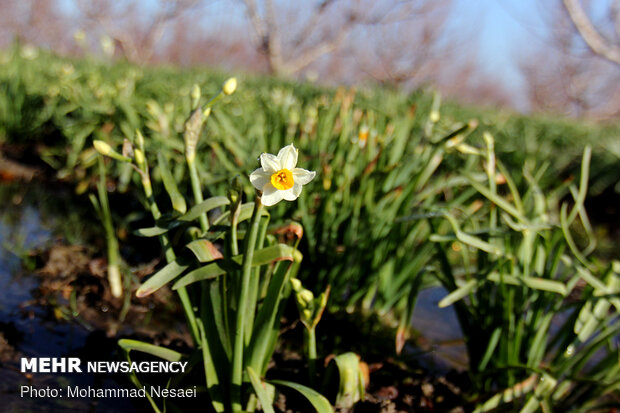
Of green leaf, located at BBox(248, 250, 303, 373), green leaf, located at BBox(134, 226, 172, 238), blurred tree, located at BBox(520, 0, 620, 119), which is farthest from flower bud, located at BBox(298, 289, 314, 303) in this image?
blurred tree, located at BBox(520, 0, 620, 119)

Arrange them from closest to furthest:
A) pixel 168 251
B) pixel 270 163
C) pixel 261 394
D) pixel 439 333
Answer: pixel 270 163 < pixel 261 394 < pixel 168 251 < pixel 439 333

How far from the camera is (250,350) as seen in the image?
1.13 metres

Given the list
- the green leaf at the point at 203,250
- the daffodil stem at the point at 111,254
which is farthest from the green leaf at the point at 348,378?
the daffodil stem at the point at 111,254

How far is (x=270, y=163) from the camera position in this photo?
32.9 inches

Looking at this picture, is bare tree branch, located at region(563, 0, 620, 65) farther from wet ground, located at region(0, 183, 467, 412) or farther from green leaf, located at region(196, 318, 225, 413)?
green leaf, located at region(196, 318, 225, 413)

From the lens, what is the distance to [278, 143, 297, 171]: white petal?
0.83 meters

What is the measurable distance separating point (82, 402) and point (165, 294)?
23.8 inches

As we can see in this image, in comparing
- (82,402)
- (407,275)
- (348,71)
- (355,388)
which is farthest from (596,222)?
(348,71)

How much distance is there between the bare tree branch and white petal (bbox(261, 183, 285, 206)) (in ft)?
37.6

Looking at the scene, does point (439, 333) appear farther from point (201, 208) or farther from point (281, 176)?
point (281, 176)

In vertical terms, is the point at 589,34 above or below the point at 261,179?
above

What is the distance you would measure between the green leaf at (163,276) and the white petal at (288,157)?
366 mm

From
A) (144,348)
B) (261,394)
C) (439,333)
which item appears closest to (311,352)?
(261,394)

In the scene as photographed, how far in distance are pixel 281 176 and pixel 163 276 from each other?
0.38 m
